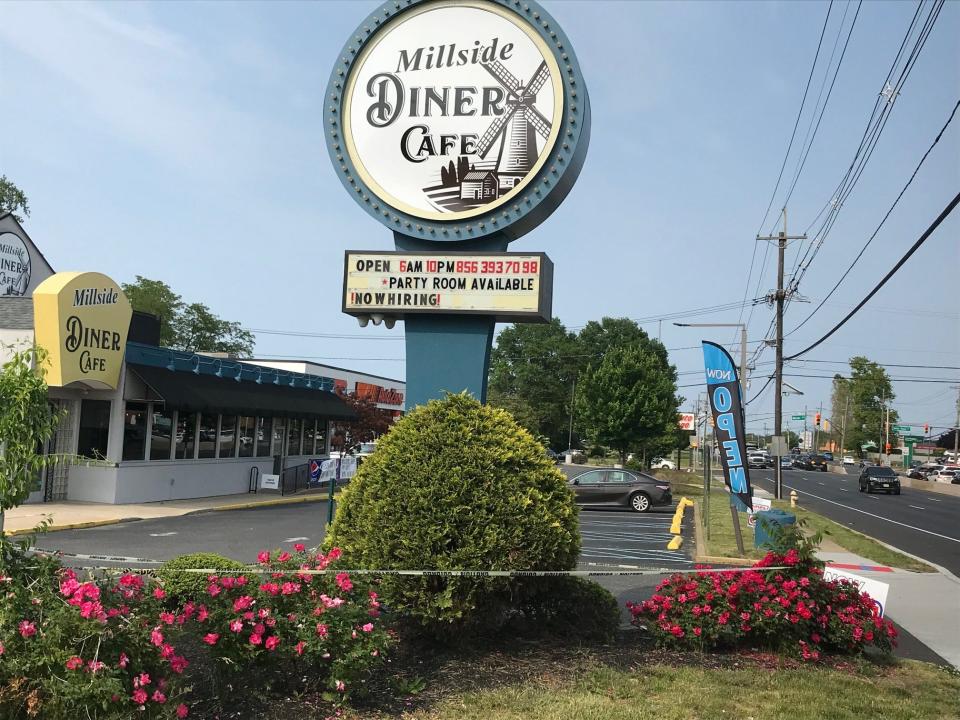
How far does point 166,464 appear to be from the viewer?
76.4 ft

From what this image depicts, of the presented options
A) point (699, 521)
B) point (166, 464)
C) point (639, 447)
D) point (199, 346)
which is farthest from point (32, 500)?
point (199, 346)

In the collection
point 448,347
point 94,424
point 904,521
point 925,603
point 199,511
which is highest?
point 448,347

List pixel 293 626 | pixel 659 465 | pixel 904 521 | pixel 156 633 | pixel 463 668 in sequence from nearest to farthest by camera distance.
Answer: pixel 156 633 < pixel 293 626 < pixel 463 668 < pixel 904 521 < pixel 659 465

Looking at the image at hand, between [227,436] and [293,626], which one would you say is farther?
[227,436]

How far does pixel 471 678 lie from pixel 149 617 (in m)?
2.43

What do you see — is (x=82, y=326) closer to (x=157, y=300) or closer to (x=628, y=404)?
(x=628, y=404)

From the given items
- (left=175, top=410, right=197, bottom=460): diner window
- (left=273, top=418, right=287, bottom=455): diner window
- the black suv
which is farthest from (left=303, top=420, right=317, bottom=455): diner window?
the black suv

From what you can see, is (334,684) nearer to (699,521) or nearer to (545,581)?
(545,581)

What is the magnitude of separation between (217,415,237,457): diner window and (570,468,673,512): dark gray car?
11209mm

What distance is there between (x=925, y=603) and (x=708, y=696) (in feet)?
24.1

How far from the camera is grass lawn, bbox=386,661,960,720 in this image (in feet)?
18.3

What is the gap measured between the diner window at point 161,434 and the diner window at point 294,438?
7.77 m

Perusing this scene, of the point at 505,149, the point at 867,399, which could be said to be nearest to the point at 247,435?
the point at 505,149

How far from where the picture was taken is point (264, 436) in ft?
97.0
